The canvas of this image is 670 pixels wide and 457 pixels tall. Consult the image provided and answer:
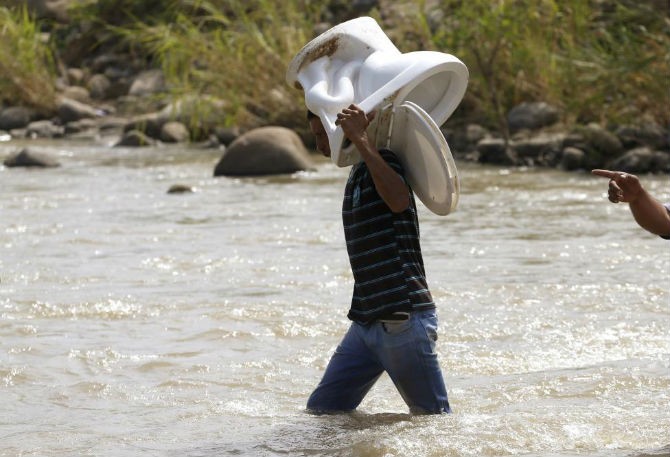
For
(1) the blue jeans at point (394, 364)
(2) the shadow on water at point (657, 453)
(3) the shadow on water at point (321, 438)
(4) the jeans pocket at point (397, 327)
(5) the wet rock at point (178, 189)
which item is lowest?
(5) the wet rock at point (178, 189)

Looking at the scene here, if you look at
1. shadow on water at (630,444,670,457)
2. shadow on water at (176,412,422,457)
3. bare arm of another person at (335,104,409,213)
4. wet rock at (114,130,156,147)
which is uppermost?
bare arm of another person at (335,104,409,213)

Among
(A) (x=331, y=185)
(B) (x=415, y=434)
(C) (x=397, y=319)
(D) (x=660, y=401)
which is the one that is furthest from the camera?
(A) (x=331, y=185)

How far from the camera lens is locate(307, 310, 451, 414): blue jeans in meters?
4.54

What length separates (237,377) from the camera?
244 inches

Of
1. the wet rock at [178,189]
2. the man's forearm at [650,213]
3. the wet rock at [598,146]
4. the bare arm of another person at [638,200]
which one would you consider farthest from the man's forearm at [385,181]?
the wet rock at [598,146]

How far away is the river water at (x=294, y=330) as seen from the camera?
5.10m

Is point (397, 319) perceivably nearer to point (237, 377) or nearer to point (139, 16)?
point (237, 377)

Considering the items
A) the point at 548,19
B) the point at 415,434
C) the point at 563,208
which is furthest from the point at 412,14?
the point at 415,434

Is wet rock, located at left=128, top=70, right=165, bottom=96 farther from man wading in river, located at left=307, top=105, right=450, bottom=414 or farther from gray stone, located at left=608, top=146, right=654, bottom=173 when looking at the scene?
man wading in river, located at left=307, top=105, right=450, bottom=414

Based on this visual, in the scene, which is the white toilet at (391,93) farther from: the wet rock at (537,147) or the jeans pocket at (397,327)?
the wet rock at (537,147)

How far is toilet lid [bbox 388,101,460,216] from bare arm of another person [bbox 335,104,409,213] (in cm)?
17

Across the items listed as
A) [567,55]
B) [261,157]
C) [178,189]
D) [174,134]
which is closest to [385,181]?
[178,189]

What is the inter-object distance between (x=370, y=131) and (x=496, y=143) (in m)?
11.3

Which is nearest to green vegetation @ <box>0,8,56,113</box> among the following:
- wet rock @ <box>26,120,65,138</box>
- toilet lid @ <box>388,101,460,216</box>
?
wet rock @ <box>26,120,65,138</box>
